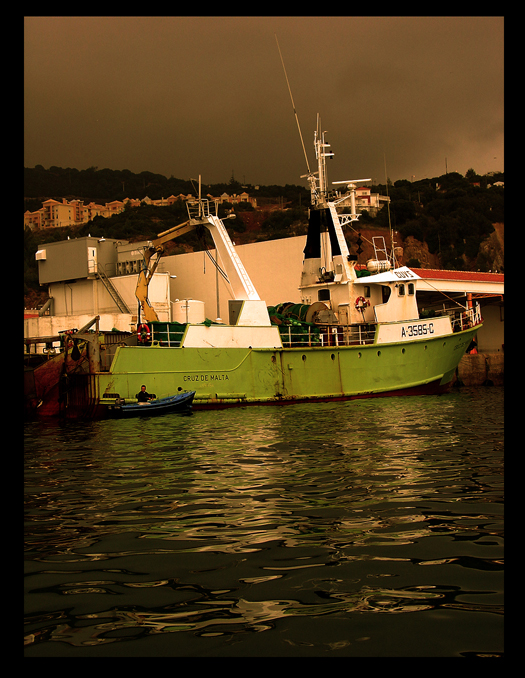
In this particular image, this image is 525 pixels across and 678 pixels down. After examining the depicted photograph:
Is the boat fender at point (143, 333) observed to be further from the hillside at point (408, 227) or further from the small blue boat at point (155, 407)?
the hillside at point (408, 227)

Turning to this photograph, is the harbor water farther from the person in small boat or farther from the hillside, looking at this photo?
the hillside

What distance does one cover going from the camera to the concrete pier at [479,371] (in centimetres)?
3417

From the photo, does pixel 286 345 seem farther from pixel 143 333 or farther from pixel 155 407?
pixel 155 407

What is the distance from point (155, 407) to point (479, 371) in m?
23.1

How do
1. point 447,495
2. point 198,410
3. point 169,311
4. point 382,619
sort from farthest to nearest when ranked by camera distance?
point 169,311 < point 198,410 < point 447,495 < point 382,619

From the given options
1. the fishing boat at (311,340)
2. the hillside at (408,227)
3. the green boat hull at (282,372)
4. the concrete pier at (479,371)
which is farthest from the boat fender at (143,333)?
the hillside at (408,227)

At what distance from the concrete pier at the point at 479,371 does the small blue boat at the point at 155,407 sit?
66.5ft

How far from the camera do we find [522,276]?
112 inches

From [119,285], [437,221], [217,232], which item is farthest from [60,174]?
[217,232]

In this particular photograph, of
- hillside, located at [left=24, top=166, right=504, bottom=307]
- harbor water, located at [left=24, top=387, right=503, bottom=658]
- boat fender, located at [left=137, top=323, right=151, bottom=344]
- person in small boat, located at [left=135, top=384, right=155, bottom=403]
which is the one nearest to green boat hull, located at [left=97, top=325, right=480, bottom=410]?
boat fender, located at [left=137, top=323, right=151, bottom=344]

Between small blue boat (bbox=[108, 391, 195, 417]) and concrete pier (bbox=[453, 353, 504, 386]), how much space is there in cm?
2027

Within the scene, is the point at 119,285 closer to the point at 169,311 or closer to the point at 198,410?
the point at 169,311

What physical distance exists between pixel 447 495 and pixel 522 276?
15.7ft

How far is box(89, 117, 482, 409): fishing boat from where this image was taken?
66.7 ft
